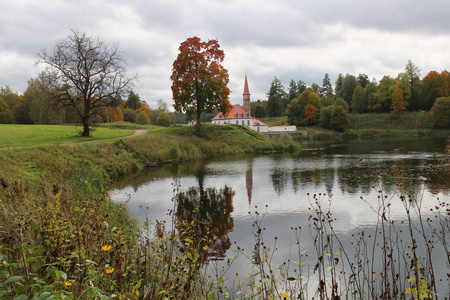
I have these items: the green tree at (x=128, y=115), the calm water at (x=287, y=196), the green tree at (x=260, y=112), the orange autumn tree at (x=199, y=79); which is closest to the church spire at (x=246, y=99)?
the green tree at (x=260, y=112)

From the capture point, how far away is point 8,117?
65.9m

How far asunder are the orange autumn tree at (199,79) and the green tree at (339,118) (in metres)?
51.9

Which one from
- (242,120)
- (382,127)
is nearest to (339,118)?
(382,127)

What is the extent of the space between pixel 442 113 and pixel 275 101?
178 ft

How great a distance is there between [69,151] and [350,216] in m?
18.1

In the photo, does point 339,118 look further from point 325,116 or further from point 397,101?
point 397,101

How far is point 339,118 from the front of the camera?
87250mm

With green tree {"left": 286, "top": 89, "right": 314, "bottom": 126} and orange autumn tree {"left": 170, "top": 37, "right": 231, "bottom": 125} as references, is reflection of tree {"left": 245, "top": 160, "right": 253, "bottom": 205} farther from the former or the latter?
green tree {"left": 286, "top": 89, "right": 314, "bottom": 126}

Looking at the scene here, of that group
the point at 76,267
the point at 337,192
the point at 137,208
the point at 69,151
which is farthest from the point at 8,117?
the point at 76,267

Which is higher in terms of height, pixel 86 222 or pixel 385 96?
pixel 385 96

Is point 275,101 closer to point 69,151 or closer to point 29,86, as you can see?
point 29,86

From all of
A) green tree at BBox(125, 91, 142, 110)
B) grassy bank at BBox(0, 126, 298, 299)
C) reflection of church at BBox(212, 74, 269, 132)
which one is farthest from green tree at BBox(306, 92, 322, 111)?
green tree at BBox(125, 91, 142, 110)

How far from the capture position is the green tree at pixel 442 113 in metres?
73.4

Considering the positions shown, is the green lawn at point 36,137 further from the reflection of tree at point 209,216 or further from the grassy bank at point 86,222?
the reflection of tree at point 209,216
